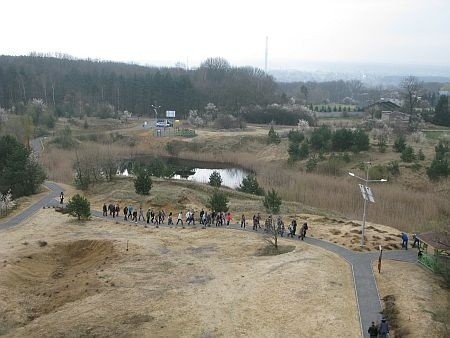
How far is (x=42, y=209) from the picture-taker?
3962 cm

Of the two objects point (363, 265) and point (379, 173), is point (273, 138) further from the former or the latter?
point (363, 265)

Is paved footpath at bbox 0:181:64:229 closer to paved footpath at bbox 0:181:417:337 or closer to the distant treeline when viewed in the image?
paved footpath at bbox 0:181:417:337

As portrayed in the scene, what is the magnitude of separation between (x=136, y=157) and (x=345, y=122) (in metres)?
45.6

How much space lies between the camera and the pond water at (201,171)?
A: 63625 millimetres

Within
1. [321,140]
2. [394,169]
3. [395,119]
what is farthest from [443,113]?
[394,169]

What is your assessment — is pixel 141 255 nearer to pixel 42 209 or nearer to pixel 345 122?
pixel 42 209

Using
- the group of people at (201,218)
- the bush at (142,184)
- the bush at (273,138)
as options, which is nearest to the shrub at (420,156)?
the bush at (273,138)

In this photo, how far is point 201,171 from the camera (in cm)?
7075

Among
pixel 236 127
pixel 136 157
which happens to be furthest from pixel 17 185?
pixel 236 127

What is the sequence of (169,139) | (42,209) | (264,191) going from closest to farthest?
(42,209) → (264,191) → (169,139)

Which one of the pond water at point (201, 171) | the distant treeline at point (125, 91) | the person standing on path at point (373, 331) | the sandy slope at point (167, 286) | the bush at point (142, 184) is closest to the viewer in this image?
the person standing on path at point (373, 331)

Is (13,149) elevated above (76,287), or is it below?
above

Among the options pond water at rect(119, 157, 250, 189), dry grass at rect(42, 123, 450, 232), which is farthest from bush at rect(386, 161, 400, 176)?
pond water at rect(119, 157, 250, 189)

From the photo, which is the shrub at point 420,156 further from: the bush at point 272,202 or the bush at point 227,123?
the bush at point 227,123
